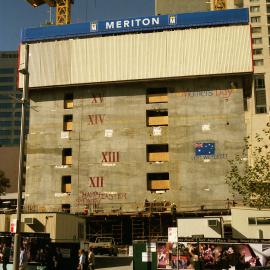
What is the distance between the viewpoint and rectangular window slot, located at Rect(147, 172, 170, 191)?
67.3m

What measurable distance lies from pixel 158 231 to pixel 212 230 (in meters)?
23.6

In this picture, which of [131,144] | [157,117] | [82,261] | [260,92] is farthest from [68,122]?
[260,92]

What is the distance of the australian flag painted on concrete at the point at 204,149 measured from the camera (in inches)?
2608

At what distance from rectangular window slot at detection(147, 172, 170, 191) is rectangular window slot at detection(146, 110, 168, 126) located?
24.8 ft

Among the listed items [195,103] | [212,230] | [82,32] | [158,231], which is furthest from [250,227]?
[82,32]

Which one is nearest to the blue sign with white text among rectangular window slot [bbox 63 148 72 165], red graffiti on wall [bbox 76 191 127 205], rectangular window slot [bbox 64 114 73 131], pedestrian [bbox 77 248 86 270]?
rectangular window slot [bbox 64 114 73 131]

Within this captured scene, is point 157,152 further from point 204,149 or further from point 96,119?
point 96,119

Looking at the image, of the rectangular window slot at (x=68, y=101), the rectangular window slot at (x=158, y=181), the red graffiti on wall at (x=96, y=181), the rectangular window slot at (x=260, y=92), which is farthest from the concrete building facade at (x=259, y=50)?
the red graffiti on wall at (x=96, y=181)

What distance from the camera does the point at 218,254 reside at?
24.6 meters

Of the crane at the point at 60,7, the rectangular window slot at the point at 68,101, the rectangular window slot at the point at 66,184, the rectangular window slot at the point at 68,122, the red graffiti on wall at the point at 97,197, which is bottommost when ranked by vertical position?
the red graffiti on wall at the point at 97,197

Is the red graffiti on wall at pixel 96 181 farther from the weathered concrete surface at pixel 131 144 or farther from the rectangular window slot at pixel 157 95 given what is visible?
the rectangular window slot at pixel 157 95

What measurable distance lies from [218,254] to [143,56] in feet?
163

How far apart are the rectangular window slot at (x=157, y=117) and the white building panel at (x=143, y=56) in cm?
533

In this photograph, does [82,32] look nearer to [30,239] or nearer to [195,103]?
[195,103]
